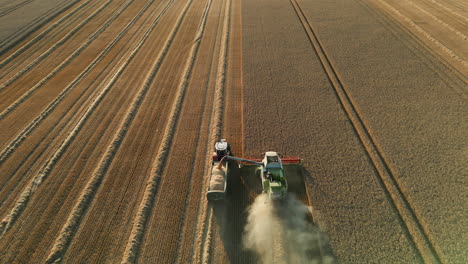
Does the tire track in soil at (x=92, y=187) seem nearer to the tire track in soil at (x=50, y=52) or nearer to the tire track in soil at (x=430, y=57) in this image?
the tire track in soil at (x=50, y=52)

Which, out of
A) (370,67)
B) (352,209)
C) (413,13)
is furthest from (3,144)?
(413,13)

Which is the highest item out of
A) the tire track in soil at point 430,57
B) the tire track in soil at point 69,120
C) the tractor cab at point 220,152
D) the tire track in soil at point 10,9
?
the tire track in soil at point 10,9

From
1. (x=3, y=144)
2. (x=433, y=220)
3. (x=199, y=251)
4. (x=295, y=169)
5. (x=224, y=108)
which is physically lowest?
(x=199, y=251)

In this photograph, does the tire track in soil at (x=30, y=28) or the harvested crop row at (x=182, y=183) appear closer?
the harvested crop row at (x=182, y=183)

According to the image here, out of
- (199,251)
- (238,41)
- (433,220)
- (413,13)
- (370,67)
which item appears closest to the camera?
(199,251)

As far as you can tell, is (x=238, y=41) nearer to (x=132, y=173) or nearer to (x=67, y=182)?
(x=132, y=173)

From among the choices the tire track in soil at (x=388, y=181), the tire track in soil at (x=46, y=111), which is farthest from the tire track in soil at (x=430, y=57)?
the tire track in soil at (x=46, y=111)

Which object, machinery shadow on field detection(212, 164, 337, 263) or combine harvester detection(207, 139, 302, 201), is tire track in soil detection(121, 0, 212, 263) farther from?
machinery shadow on field detection(212, 164, 337, 263)

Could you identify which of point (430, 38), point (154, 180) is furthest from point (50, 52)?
point (430, 38)
